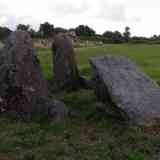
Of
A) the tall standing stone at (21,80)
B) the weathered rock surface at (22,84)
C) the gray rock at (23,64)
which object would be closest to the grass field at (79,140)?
the weathered rock surface at (22,84)

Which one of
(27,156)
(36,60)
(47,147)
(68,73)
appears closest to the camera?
(27,156)

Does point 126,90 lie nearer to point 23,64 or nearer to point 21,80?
point 21,80

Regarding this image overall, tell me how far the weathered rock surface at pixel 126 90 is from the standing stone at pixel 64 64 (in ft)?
13.2

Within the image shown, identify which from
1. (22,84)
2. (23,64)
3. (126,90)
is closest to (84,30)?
(23,64)

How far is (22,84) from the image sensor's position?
12781 millimetres

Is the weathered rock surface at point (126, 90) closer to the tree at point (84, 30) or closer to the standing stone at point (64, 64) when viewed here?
the standing stone at point (64, 64)

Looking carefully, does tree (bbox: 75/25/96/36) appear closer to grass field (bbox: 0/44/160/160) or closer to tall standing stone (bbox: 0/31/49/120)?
tall standing stone (bbox: 0/31/49/120)

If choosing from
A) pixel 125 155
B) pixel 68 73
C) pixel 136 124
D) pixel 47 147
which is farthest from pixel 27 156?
pixel 68 73

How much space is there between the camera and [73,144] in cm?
967

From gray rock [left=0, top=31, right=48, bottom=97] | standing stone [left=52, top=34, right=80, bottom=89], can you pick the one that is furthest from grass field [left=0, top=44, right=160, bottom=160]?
standing stone [left=52, top=34, right=80, bottom=89]

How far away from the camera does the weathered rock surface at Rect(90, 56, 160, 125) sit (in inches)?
455

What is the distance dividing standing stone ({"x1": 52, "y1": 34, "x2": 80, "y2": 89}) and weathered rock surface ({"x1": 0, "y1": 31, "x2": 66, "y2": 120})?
4.12 meters

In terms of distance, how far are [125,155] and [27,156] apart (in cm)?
209

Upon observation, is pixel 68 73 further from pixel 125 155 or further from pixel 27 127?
pixel 125 155
